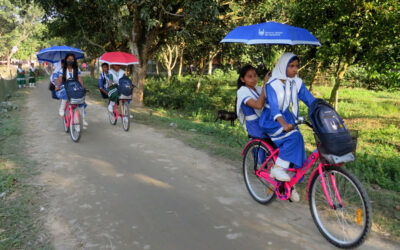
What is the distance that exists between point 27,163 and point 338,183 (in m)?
4.99

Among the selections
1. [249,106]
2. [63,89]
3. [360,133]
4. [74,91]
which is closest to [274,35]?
[249,106]

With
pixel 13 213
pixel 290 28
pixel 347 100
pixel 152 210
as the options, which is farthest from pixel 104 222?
pixel 347 100

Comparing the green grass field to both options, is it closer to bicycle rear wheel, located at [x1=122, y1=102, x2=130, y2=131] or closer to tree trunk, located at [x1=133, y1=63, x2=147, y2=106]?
tree trunk, located at [x1=133, y1=63, x2=147, y2=106]

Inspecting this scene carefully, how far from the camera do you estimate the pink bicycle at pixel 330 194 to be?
9.43ft

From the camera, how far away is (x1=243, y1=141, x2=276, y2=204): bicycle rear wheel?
3973mm

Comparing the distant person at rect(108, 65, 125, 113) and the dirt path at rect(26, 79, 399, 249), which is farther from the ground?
the distant person at rect(108, 65, 125, 113)

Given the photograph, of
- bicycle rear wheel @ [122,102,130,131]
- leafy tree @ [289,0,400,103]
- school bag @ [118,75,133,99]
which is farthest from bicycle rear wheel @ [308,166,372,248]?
leafy tree @ [289,0,400,103]

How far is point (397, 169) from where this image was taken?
21.6 ft

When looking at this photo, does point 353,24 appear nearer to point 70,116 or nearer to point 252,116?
point 252,116

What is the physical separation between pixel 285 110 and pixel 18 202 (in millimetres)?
3499

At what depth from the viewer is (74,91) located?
7.02 m

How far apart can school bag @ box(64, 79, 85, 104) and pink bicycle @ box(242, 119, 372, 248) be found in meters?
4.69

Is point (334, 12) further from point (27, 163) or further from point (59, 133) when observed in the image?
point (27, 163)

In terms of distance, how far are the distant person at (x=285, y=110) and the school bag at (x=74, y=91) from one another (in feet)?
16.4
